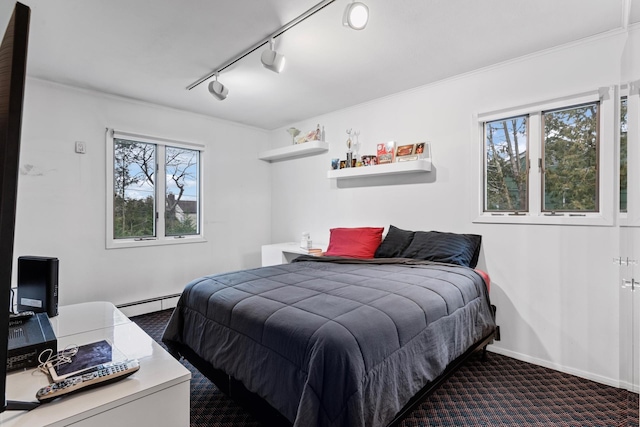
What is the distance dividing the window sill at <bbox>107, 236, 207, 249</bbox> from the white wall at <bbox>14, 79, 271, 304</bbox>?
0.06m

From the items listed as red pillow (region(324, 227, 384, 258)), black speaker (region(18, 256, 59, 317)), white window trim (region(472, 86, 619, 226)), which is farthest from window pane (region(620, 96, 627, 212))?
black speaker (region(18, 256, 59, 317))

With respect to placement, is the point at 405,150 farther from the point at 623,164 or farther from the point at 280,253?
the point at 280,253

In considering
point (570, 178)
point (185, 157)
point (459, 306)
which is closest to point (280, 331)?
point (459, 306)

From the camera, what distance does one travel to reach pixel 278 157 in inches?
184

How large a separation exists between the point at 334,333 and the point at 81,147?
3.36 m

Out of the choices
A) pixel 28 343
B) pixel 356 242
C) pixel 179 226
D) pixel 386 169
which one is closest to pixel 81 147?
pixel 179 226

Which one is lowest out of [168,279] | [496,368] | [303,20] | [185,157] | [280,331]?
[496,368]

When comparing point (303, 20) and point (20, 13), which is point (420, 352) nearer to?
point (20, 13)

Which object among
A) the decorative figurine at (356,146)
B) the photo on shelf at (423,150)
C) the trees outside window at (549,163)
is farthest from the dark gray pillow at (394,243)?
the decorative figurine at (356,146)

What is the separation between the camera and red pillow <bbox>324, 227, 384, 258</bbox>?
3.19 metres

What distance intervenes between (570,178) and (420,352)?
1940 millimetres

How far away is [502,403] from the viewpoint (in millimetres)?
1977

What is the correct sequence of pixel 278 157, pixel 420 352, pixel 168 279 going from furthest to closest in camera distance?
1. pixel 278 157
2. pixel 168 279
3. pixel 420 352

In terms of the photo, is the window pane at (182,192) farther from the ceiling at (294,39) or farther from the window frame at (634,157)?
the window frame at (634,157)
